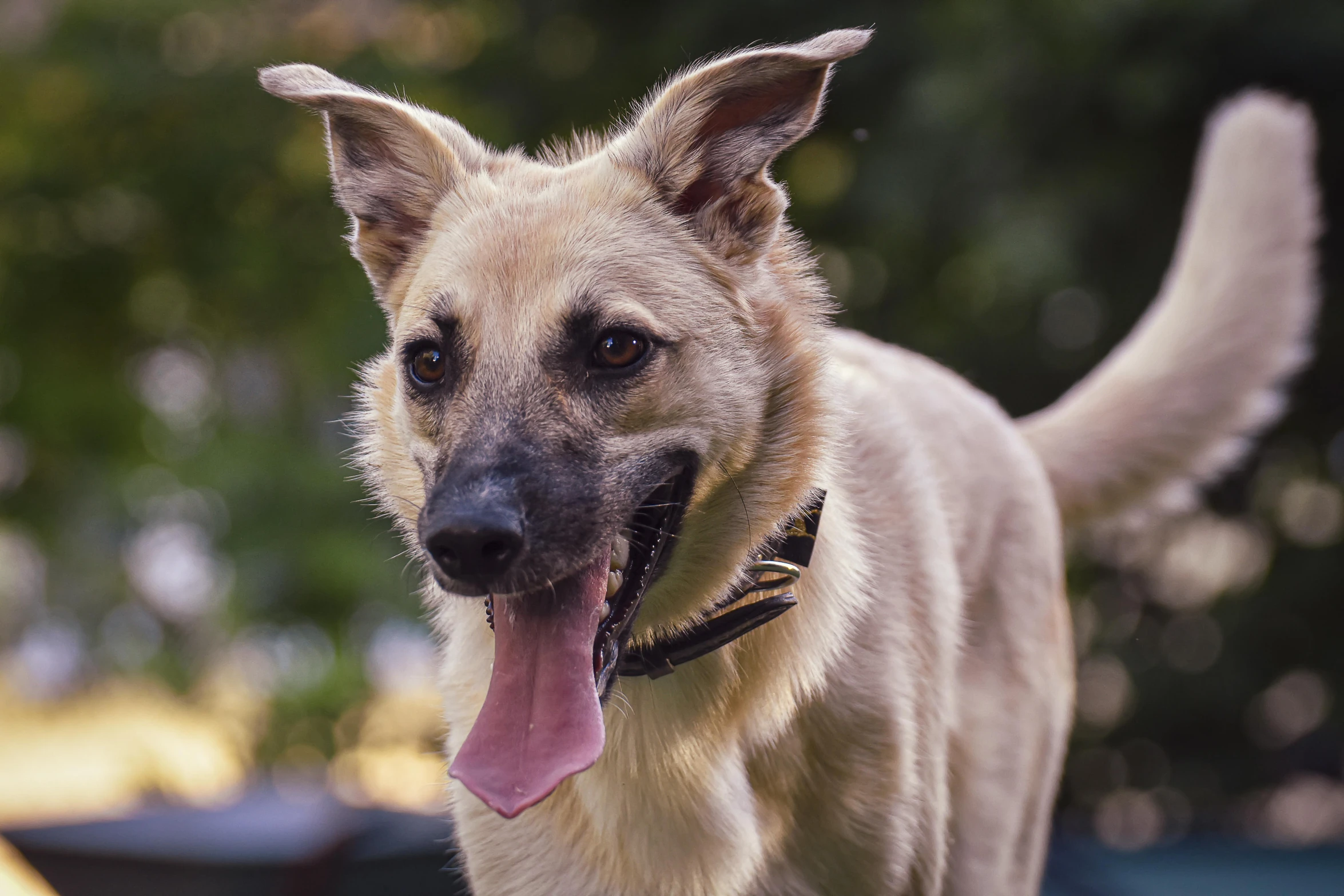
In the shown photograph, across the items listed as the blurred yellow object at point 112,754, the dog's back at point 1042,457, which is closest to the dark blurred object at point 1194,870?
the dog's back at point 1042,457

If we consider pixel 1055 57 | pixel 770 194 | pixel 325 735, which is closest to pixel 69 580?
pixel 325 735

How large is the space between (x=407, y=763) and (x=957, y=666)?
401 centimetres

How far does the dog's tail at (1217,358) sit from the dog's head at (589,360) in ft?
4.69

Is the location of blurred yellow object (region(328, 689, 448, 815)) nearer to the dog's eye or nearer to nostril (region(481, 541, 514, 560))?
the dog's eye

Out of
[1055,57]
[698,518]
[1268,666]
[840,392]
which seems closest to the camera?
[698,518]

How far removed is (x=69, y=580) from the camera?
8008 millimetres

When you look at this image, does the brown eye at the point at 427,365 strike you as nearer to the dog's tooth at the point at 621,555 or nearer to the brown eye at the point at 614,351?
the brown eye at the point at 614,351

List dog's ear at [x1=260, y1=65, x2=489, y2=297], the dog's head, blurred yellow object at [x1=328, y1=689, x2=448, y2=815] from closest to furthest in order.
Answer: the dog's head < dog's ear at [x1=260, y1=65, x2=489, y2=297] < blurred yellow object at [x1=328, y1=689, x2=448, y2=815]

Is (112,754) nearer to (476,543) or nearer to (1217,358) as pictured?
(1217,358)

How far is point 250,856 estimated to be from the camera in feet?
12.1

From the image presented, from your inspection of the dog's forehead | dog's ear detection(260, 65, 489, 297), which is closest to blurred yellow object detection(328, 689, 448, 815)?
Result: dog's ear detection(260, 65, 489, 297)

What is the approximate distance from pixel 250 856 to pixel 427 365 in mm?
2220

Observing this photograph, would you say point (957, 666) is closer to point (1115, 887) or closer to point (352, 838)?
point (352, 838)

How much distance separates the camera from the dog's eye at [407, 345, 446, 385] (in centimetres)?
210
